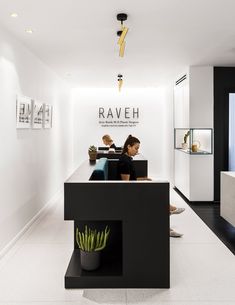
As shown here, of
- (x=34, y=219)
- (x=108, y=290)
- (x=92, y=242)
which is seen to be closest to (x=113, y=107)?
(x=34, y=219)

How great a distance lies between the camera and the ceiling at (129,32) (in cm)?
357

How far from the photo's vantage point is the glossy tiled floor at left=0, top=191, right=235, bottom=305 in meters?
3.01

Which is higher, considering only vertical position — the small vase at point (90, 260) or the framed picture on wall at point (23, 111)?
the framed picture on wall at point (23, 111)

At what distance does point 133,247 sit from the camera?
10.4 feet

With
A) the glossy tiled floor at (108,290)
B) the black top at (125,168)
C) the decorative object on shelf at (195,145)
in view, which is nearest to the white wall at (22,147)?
the glossy tiled floor at (108,290)

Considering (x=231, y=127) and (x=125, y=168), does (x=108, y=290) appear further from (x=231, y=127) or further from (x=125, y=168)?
(x=231, y=127)

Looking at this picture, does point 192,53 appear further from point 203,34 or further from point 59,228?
point 59,228

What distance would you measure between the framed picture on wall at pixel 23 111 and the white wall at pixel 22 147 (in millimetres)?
95

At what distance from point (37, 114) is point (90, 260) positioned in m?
3.09

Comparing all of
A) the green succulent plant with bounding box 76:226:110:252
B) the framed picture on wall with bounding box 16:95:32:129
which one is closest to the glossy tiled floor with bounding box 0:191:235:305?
the green succulent plant with bounding box 76:226:110:252

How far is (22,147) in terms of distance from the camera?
4895mm

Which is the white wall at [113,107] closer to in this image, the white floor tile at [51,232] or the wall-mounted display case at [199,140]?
the wall-mounted display case at [199,140]

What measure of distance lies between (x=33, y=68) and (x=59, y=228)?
101 inches

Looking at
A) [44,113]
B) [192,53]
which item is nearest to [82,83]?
[44,113]
